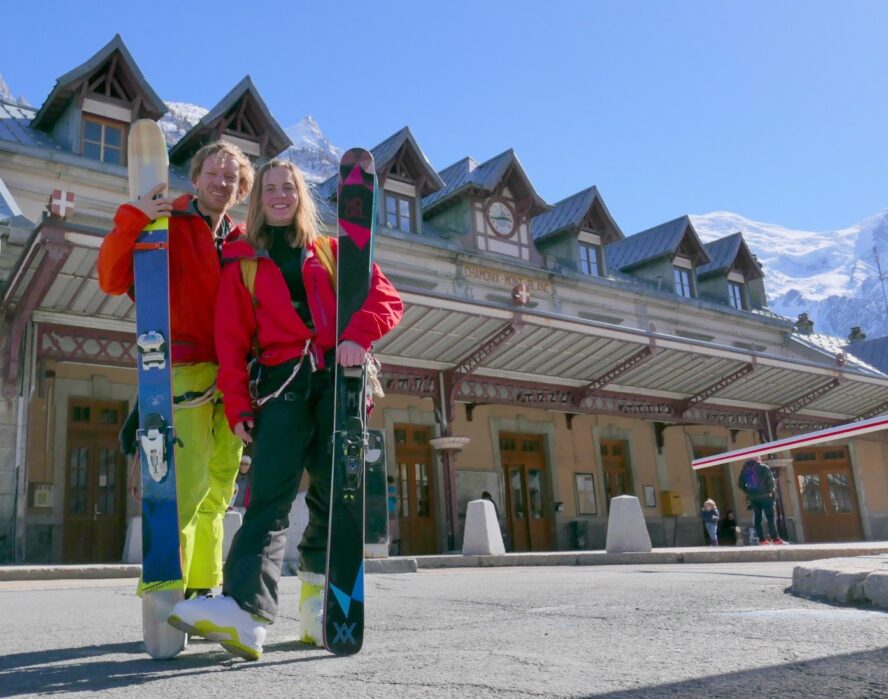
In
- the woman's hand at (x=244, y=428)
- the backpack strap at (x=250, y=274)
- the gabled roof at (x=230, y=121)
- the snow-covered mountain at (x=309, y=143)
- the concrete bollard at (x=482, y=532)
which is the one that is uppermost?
the snow-covered mountain at (x=309, y=143)

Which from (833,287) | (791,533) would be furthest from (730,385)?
(833,287)

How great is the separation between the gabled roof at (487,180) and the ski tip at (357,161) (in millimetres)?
15879

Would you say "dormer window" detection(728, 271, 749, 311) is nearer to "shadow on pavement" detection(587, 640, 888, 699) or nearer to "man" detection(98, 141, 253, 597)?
"man" detection(98, 141, 253, 597)

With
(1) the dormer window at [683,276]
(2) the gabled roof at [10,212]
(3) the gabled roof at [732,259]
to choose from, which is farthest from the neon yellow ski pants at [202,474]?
(3) the gabled roof at [732,259]

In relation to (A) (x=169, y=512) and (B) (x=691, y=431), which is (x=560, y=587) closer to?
(A) (x=169, y=512)

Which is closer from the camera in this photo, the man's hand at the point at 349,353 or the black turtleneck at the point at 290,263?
the man's hand at the point at 349,353

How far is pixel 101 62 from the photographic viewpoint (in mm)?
14359

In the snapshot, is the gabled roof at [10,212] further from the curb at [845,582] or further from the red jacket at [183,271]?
the curb at [845,582]

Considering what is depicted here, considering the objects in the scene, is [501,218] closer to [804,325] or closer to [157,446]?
[804,325]

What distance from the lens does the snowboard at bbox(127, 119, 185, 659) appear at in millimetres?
2609

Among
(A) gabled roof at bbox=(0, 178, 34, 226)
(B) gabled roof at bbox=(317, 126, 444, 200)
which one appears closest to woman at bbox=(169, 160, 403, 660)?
(A) gabled roof at bbox=(0, 178, 34, 226)

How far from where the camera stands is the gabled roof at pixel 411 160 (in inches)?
696

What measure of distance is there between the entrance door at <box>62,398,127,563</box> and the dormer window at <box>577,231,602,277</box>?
11780mm

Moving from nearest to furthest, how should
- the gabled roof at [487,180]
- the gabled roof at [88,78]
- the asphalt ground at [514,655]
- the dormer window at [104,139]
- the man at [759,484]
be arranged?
the asphalt ground at [514,655] → the man at [759,484] → the gabled roof at [88,78] → the dormer window at [104,139] → the gabled roof at [487,180]
